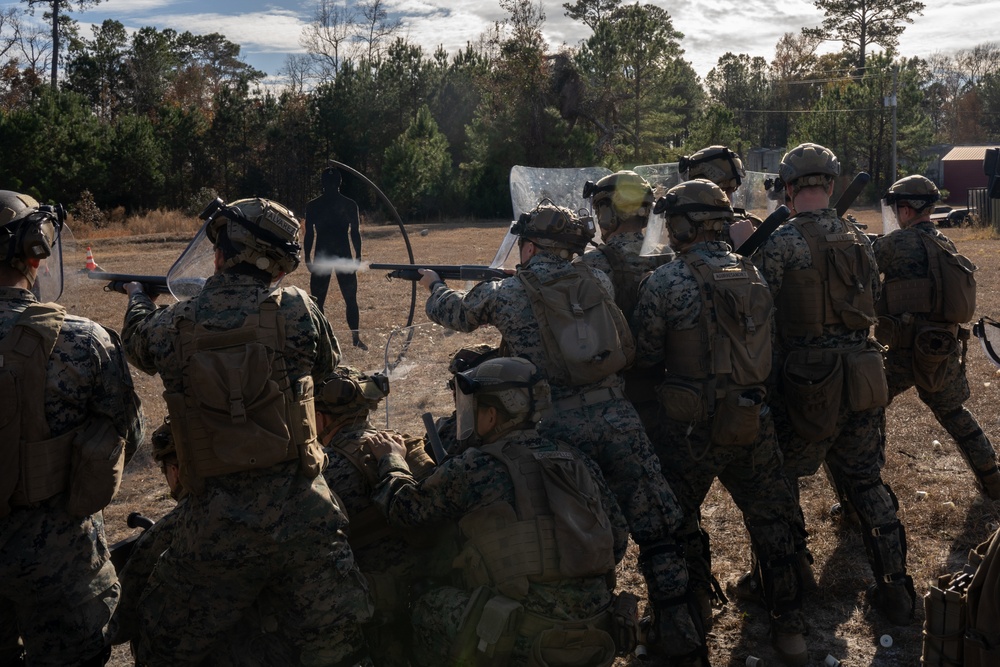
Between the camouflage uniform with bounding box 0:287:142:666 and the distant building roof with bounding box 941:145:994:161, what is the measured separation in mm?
52199

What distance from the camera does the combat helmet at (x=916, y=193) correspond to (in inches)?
234

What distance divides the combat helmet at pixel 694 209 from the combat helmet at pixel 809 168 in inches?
28.4

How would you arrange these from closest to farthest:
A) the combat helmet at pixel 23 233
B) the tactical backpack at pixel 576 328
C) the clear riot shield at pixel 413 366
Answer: the combat helmet at pixel 23 233, the tactical backpack at pixel 576 328, the clear riot shield at pixel 413 366

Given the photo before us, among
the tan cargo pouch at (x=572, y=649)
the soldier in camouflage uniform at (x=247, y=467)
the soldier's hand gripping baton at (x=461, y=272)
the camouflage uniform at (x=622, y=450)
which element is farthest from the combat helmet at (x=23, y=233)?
the soldier's hand gripping baton at (x=461, y=272)

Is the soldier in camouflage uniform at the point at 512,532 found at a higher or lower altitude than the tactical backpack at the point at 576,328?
lower

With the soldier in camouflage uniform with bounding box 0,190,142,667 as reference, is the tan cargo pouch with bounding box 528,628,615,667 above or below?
below

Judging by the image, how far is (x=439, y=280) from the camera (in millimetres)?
5031

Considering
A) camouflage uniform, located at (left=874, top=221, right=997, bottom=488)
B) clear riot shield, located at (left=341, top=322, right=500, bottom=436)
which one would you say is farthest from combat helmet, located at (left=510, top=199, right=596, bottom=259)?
clear riot shield, located at (left=341, top=322, right=500, bottom=436)

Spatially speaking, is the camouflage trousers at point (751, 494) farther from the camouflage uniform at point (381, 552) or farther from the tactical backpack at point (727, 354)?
the camouflage uniform at point (381, 552)

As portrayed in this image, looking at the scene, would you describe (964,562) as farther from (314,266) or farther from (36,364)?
(314,266)

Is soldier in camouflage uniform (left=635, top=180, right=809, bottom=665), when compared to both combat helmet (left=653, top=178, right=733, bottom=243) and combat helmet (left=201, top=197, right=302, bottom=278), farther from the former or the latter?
combat helmet (left=201, top=197, right=302, bottom=278)

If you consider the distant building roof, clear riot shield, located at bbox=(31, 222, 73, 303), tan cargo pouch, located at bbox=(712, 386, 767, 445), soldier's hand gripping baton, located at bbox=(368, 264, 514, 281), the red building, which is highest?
the distant building roof

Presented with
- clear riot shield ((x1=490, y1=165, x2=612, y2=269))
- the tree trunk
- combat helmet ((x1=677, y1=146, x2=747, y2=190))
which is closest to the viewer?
combat helmet ((x1=677, y1=146, x2=747, y2=190))

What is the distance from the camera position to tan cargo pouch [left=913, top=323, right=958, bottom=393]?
5.81m
